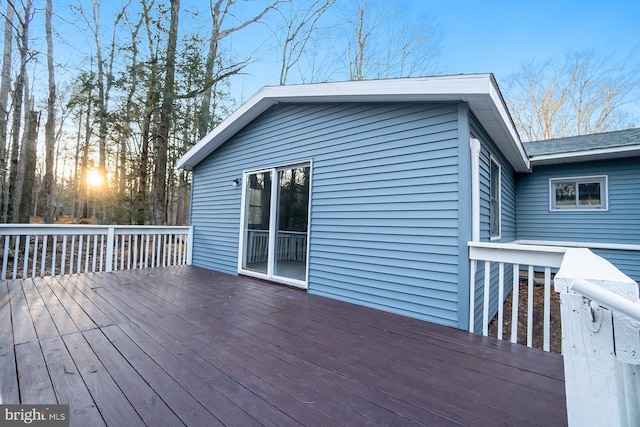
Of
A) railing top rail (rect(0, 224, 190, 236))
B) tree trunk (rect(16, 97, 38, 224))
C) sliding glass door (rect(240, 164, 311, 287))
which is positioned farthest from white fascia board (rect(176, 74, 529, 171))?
tree trunk (rect(16, 97, 38, 224))

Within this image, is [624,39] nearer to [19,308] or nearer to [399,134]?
[399,134]

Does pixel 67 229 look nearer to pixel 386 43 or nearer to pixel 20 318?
pixel 20 318

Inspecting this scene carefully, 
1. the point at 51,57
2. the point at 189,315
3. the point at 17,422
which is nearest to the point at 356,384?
the point at 17,422

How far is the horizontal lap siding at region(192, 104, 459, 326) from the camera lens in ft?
9.76

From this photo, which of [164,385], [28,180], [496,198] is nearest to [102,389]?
[164,385]

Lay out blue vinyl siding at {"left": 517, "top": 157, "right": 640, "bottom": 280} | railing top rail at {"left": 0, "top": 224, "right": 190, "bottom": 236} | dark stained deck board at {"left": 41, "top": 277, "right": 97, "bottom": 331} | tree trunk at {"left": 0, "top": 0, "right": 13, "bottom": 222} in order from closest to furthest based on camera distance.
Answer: dark stained deck board at {"left": 41, "top": 277, "right": 97, "bottom": 331}
railing top rail at {"left": 0, "top": 224, "right": 190, "bottom": 236}
blue vinyl siding at {"left": 517, "top": 157, "right": 640, "bottom": 280}
tree trunk at {"left": 0, "top": 0, "right": 13, "bottom": 222}

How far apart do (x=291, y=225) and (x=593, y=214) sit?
6235mm

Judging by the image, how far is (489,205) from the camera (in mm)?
4047

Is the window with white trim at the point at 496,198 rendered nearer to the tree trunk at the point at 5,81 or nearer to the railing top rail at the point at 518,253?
the railing top rail at the point at 518,253

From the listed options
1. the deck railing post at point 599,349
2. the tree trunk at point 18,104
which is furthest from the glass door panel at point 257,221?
the tree trunk at point 18,104

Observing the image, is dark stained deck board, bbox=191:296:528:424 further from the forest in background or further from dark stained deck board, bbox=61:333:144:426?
the forest in background

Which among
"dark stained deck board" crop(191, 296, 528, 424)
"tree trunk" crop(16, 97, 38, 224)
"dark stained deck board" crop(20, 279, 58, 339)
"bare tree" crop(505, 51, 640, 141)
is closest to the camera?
"dark stained deck board" crop(191, 296, 528, 424)

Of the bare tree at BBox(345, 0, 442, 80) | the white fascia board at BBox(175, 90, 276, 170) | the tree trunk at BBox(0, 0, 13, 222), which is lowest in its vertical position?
the white fascia board at BBox(175, 90, 276, 170)

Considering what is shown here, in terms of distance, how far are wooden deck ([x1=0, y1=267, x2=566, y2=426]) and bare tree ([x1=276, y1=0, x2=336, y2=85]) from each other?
11532 mm
